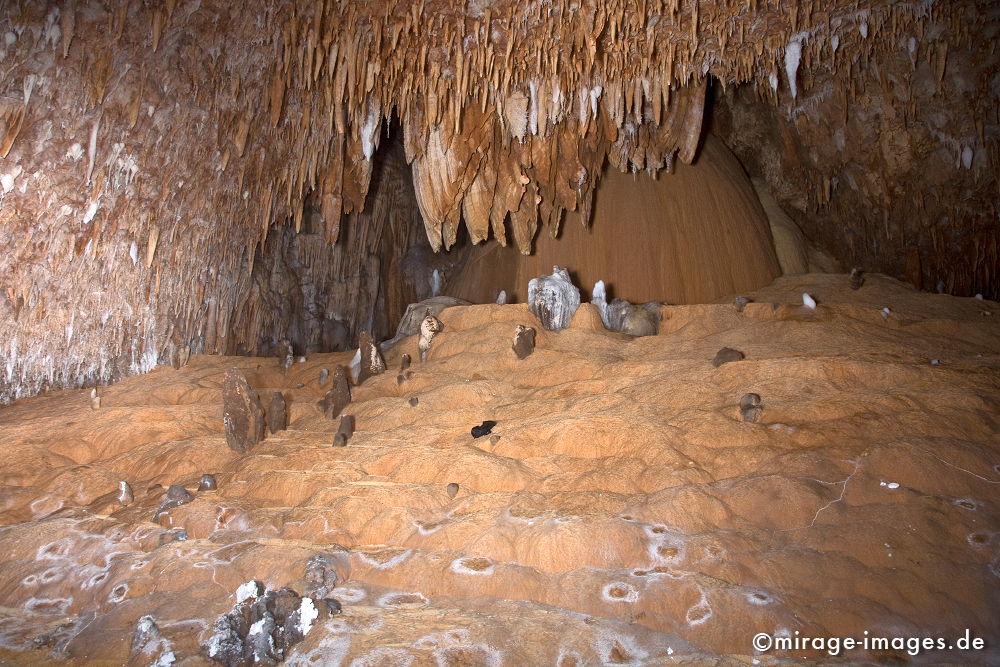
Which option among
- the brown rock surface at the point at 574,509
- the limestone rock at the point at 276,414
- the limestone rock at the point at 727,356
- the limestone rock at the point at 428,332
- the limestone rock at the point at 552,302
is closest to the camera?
the brown rock surface at the point at 574,509

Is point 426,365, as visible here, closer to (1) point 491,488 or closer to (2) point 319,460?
(2) point 319,460

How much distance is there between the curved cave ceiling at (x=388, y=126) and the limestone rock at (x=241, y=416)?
14.9 feet

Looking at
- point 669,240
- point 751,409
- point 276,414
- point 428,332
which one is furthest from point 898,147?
point 276,414

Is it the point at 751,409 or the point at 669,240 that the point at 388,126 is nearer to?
the point at 669,240

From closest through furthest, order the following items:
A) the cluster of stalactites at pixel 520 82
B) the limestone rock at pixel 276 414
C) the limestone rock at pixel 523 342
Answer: the limestone rock at pixel 276 414
the cluster of stalactites at pixel 520 82
the limestone rock at pixel 523 342

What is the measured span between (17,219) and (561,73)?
942cm

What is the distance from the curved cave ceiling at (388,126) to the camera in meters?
9.43

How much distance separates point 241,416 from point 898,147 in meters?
13.7

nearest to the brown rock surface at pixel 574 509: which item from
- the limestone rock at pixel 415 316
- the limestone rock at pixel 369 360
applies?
the limestone rock at pixel 369 360

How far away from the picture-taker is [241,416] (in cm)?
843

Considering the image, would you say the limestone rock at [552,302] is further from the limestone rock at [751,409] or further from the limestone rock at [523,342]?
the limestone rock at [751,409]

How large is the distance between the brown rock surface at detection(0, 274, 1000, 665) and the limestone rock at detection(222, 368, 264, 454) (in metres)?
0.31

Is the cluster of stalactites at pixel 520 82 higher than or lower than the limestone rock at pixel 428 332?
higher

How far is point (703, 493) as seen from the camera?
5.56 metres
